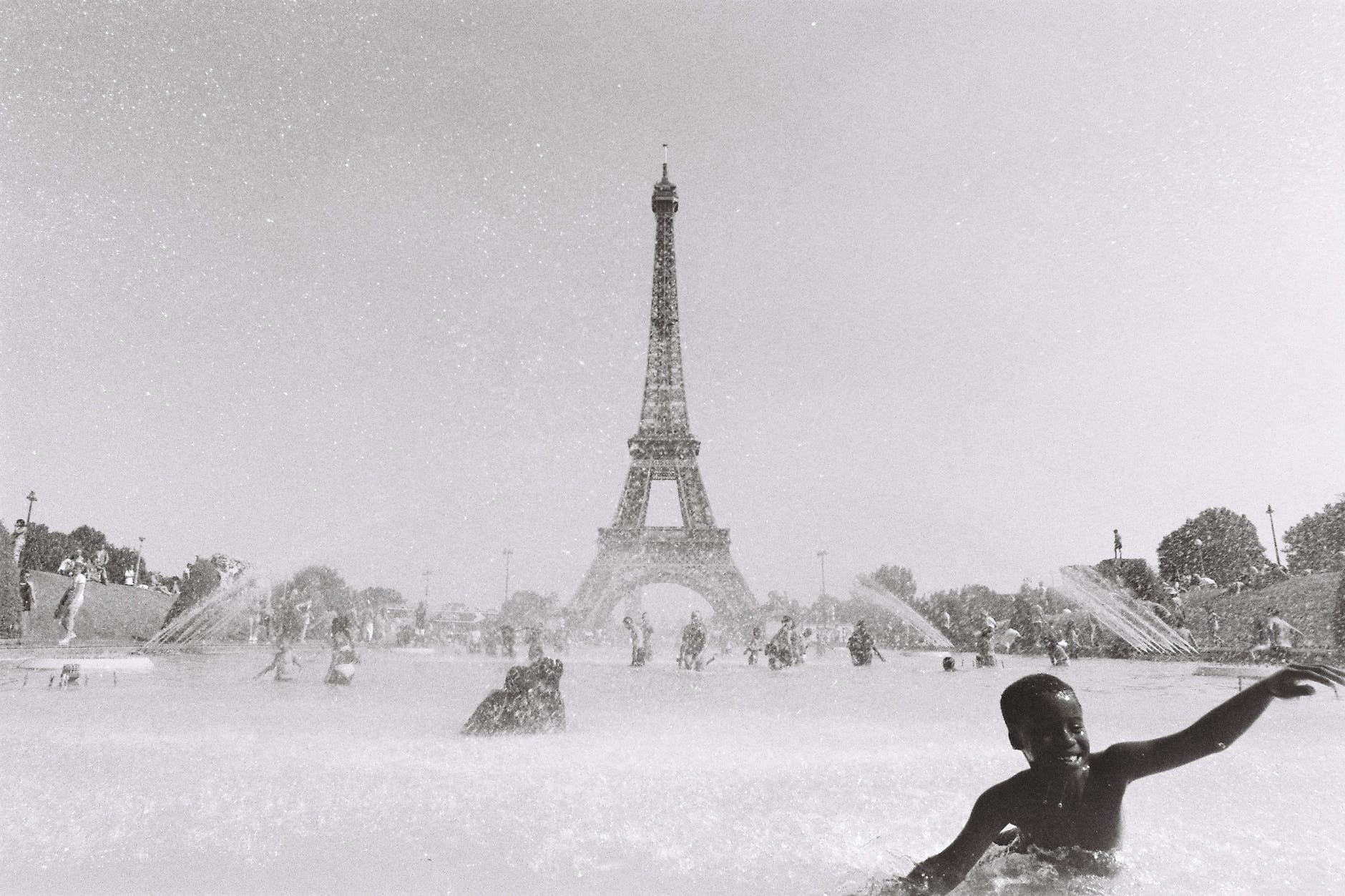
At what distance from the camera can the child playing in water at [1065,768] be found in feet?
10.1

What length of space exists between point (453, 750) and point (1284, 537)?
286ft

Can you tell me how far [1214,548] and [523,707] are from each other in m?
82.0

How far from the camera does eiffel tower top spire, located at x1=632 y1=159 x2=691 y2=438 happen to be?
5659 centimetres

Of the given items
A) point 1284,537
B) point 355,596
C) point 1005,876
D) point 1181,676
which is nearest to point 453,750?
point 1005,876

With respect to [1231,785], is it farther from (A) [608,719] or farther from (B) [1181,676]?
(B) [1181,676]

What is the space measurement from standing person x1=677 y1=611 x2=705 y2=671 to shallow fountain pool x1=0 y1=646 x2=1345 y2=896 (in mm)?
11689

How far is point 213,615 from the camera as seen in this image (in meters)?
39.5

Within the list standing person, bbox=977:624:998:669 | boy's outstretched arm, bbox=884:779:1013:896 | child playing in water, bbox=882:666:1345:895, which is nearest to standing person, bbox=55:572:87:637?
boy's outstretched arm, bbox=884:779:1013:896

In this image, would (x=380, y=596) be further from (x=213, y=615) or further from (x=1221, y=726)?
(x=1221, y=726)

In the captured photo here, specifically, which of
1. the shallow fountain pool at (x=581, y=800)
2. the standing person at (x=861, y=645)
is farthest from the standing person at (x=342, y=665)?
the standing person at (x=861, y=645)

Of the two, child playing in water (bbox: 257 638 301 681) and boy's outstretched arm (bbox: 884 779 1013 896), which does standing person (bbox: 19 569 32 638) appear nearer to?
child playing in water (bbox: 257 638 301 681)

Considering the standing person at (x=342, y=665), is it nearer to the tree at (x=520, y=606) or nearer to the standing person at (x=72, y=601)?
the standing person at (x=72, y=601)

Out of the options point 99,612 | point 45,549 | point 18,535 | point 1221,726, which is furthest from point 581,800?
point 45,549

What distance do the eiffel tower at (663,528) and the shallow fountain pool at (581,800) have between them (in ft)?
123
